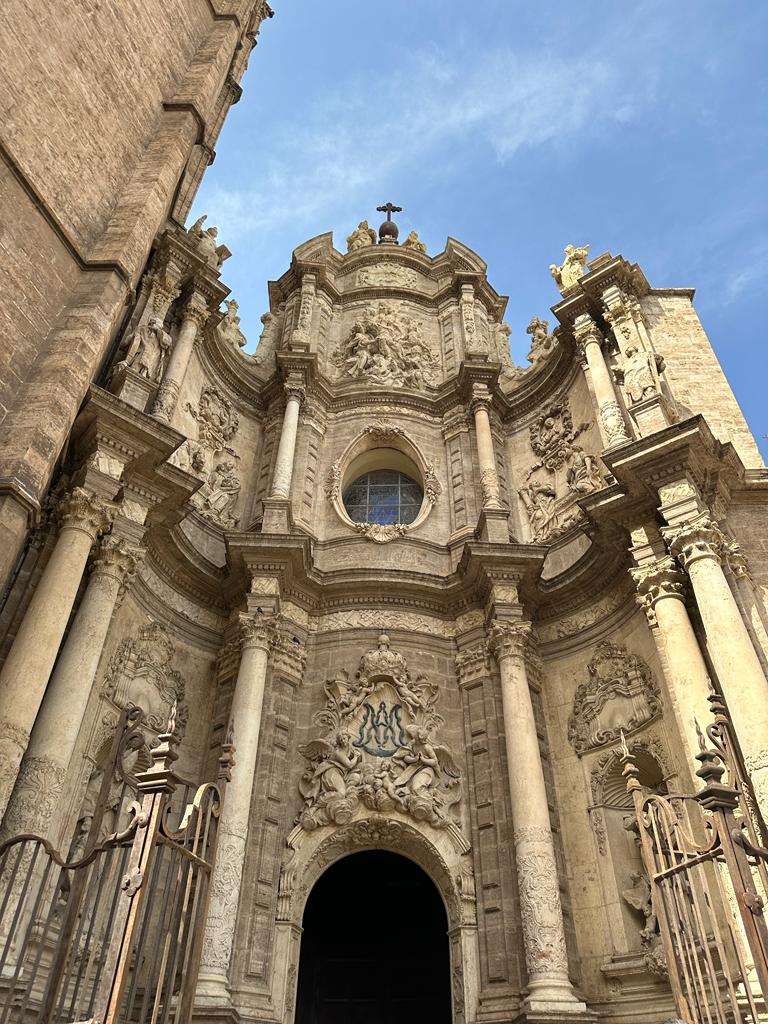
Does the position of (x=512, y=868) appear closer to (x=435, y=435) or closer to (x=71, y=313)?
(x=435, y=435)

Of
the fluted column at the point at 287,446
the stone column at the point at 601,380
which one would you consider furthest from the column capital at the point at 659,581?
the fluted column at the point at 287,446

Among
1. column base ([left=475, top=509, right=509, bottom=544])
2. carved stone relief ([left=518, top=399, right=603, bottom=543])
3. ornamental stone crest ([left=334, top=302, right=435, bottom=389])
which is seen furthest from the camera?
ornamental stone crest ([left=334, top=302, right=435, bottom=389])

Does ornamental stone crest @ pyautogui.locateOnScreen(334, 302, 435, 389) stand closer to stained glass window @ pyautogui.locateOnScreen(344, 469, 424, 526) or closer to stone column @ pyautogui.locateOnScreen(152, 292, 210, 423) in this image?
stained glass window @ pyautogui.locateOnScreen(344, 469, 424, 526)

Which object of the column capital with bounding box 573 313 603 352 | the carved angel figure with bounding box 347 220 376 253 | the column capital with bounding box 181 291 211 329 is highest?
the carved angel figure with bounding box 347 220 376 253

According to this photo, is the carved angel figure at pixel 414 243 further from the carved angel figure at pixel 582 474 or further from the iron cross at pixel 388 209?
the carved angel figure at pixel 582 474

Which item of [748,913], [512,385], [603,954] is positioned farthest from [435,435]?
[748,913]

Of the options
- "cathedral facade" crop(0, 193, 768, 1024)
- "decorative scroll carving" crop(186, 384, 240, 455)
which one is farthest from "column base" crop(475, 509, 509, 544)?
"decorative scroll carving" crop(186, 384, 240, 455)

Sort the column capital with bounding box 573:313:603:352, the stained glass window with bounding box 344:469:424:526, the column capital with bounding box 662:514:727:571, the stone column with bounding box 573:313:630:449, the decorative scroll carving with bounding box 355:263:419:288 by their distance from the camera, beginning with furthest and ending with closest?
1. the decorative scroll carving with bounding box 355:263:419:288
2. the stained glass window with bounding box 344:469:424:526
3. the column capital with bounding box 573:313:603:352
4. the stone column with bounding box 573:313:630:449
5. the column capital with bounding box 662:514:727:571

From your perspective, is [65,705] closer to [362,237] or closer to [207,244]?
[207,244]

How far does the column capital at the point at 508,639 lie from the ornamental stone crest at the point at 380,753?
1.14 meters

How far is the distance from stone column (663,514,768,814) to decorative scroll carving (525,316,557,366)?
20.9 feet

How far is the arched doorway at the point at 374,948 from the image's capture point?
1184cm

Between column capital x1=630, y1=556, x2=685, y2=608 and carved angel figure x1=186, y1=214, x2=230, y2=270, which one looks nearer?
column capital x1=630, y1=556, x2=685, y2=608

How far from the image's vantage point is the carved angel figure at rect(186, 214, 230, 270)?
14.5 metres
